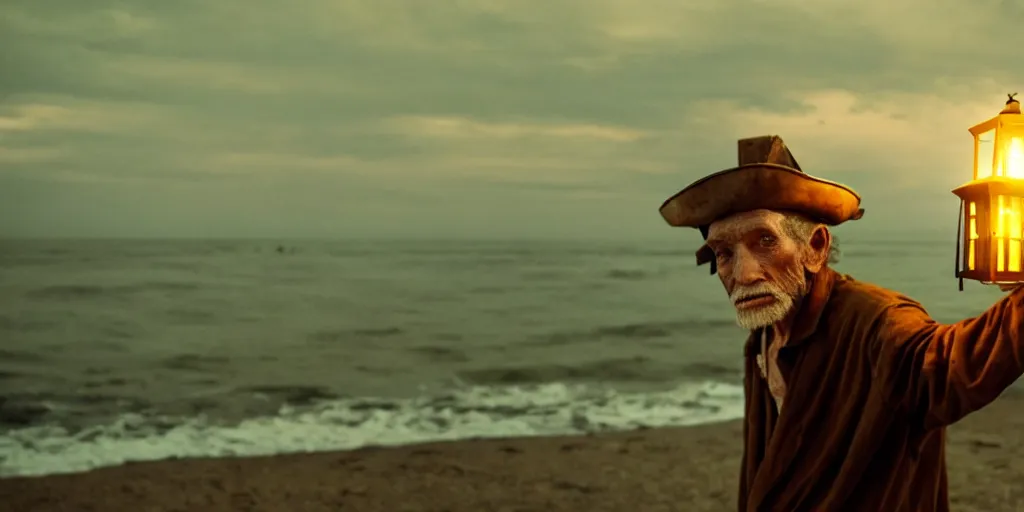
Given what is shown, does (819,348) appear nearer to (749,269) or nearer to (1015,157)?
(749,269)

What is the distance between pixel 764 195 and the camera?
1.90 metres

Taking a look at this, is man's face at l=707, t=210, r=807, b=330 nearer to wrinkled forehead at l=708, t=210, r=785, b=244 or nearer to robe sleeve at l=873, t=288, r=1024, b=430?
wrinkled forehead at l=708, t=210, r=785, b=244

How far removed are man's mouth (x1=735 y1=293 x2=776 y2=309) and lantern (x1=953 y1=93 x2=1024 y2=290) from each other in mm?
405

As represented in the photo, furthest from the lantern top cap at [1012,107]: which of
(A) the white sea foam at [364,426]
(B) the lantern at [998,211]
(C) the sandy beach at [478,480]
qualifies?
(A) the white sea foam at [364,426]

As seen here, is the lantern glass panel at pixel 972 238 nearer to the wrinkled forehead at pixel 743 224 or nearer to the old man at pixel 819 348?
the old man at pixel 819 348

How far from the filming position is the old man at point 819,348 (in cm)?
181

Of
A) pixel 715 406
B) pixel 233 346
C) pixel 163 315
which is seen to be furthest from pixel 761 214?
pixel 163 315

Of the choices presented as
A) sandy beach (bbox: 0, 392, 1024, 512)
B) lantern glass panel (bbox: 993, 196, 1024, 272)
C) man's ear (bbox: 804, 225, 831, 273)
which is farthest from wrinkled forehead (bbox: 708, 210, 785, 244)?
sandy beach (bbox: 0, 392, 1024, 512)

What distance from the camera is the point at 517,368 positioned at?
562 inches

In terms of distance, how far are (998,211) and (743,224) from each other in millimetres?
525

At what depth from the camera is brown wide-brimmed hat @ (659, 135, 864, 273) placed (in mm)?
1892

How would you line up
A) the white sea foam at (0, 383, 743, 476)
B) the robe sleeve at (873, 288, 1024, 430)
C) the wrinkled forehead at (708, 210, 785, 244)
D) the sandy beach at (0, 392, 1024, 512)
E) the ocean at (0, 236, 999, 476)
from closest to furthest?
the robe sleeve at (873, 288, 1024, 430), the wrinkled forehead at (708, 210, 785, 244), the sandy beach at (0, 392, 1024, 512), the white sea foam at (0, 383, 743, 476), the ocean at (0, 236, 999, 476)

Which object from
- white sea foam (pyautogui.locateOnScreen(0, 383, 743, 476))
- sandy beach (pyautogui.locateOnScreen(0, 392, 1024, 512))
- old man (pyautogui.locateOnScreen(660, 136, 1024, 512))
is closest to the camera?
old man (pyautogui.locateOnScreen(660, 136, 1024, 512))

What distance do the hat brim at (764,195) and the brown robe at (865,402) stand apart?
0.18 meters
